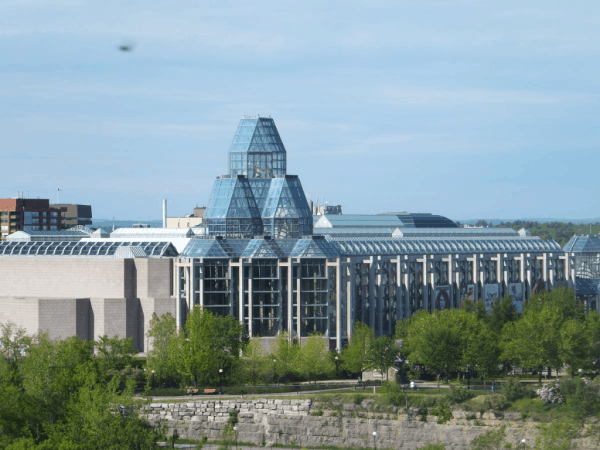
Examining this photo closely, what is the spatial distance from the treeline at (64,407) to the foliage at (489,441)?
27.4m

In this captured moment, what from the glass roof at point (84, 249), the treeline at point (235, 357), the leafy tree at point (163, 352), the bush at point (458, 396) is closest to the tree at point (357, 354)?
the treeline at point (235, 357)

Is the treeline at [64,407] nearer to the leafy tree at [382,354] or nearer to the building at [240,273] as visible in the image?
the leafy tree at [382,354]

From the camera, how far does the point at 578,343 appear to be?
152 meters

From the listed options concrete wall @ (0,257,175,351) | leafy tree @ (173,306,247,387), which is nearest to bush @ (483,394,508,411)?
leafy tree @ (173,306,247,387)

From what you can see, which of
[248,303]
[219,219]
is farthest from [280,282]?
[219,219]

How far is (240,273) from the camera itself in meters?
174

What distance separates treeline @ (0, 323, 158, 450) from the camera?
11706 cm

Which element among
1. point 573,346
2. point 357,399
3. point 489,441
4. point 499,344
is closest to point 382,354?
point 357,399

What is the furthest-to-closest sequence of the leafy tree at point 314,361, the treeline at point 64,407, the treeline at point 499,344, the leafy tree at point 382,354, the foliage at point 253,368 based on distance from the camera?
the leafy tree at point 314,361
the foliage at point 253,368
the leafy tree at point 382,354
the treeline at point 499,344
the treeline at point 64,407

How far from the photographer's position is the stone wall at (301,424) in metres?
136

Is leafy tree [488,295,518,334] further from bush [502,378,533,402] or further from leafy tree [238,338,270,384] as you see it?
leafy tree [238,338,270,384]

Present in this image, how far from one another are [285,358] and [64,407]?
116ft

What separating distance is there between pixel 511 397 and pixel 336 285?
4281 cm

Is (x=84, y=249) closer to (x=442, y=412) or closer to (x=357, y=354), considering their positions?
(x=357, y=354)
